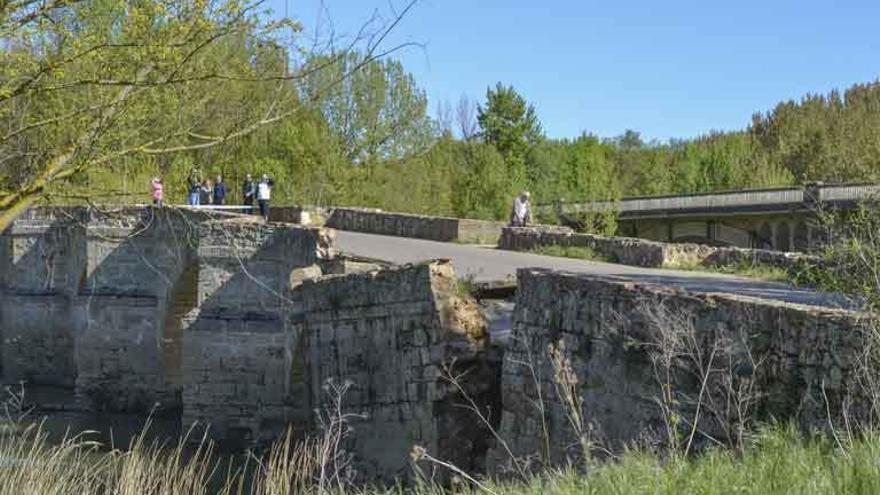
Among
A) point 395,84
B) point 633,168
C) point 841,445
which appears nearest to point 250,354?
point 841,445

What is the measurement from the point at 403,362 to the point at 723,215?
32.8 m

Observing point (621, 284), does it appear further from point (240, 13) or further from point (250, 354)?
point (250, 354)

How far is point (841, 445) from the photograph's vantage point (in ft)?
20.3

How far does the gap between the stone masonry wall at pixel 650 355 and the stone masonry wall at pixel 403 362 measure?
90 centimetres

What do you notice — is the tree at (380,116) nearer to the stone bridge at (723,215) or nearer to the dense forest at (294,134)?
the dense forest at (294,134)

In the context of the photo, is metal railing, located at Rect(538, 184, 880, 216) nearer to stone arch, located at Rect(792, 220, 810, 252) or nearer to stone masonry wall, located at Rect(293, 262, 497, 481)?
stone arch, located at Rect(792, 220, 810, 252)

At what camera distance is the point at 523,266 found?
20.8 metres

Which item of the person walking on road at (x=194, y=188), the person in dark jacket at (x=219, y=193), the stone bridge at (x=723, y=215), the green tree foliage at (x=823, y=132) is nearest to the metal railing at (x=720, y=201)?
the stone bridge at (x=723, y=215)

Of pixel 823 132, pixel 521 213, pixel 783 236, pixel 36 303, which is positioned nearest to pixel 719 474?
pixel 521 213

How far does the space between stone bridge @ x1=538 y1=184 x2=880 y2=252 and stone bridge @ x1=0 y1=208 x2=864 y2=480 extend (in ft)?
45.5

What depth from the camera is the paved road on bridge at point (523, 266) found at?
544 inches

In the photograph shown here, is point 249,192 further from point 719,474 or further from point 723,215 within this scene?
point 719,474

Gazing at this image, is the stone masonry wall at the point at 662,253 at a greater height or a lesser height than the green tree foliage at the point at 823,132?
lesser

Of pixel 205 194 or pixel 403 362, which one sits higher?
pixel 205 194
